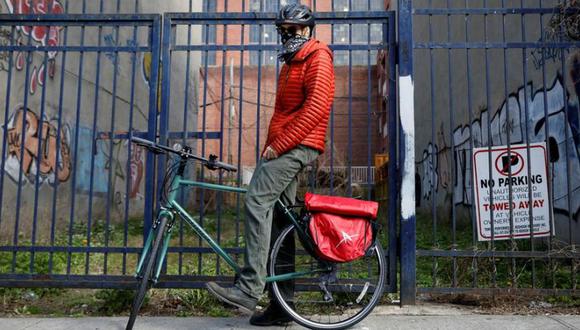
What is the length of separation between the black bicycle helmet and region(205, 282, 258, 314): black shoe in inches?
73.5

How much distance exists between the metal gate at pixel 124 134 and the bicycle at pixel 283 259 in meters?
0.51

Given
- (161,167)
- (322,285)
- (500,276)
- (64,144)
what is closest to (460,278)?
(500,276)

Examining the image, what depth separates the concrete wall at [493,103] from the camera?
4.87 metres

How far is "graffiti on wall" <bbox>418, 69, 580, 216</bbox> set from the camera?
4594mm

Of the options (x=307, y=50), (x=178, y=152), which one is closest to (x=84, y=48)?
(x=178, y=152)

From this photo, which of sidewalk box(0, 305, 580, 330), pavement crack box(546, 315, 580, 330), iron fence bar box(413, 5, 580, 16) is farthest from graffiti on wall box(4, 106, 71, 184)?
pavement crack box(546, 315, 580, 330)

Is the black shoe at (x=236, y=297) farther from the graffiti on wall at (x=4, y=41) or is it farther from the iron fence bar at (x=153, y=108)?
the graffiti on wall at (x=4, y=41)

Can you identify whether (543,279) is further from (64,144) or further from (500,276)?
(64,144)

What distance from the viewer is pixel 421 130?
14.8 meters

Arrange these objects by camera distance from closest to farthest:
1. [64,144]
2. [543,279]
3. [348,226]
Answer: [348,226] < [543,279] < [64,144]

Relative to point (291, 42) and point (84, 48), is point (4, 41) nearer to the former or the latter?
point (84, 48)

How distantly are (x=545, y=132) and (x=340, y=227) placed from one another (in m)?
2.52

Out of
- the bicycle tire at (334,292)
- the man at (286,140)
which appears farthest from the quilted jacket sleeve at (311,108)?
the bicycle tire at (334,292)

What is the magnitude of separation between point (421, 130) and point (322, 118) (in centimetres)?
1184
